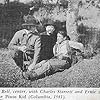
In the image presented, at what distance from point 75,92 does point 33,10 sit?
868mm

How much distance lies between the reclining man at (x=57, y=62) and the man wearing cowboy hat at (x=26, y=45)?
72 millimetres

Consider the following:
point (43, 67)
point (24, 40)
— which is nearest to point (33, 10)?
point (24, 40)

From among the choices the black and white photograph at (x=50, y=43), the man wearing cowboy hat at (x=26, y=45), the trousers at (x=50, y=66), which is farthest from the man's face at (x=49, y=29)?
the trousers at (x=50, y=66)

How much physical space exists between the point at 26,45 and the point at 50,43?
0.23 meters

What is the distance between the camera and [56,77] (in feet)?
7.58

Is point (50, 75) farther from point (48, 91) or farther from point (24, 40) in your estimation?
point (24, 40)

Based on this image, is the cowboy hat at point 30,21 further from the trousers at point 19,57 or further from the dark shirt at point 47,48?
the trousers at point 19,57

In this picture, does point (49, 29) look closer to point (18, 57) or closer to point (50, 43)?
point (50, 43)

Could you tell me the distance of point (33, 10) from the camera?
2350 millimetres

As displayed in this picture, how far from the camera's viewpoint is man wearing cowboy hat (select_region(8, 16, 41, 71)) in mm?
2303

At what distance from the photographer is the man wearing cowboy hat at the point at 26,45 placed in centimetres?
230

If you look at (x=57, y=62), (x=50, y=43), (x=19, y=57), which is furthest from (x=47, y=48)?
(x=19, y=57)

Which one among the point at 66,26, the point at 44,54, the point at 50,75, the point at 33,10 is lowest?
the point at 50,75

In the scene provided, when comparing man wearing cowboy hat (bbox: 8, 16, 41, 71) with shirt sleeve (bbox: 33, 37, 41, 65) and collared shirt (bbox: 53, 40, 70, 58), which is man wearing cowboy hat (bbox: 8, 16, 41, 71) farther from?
collared shirt (bbox: 53, 40, 70, 58)
